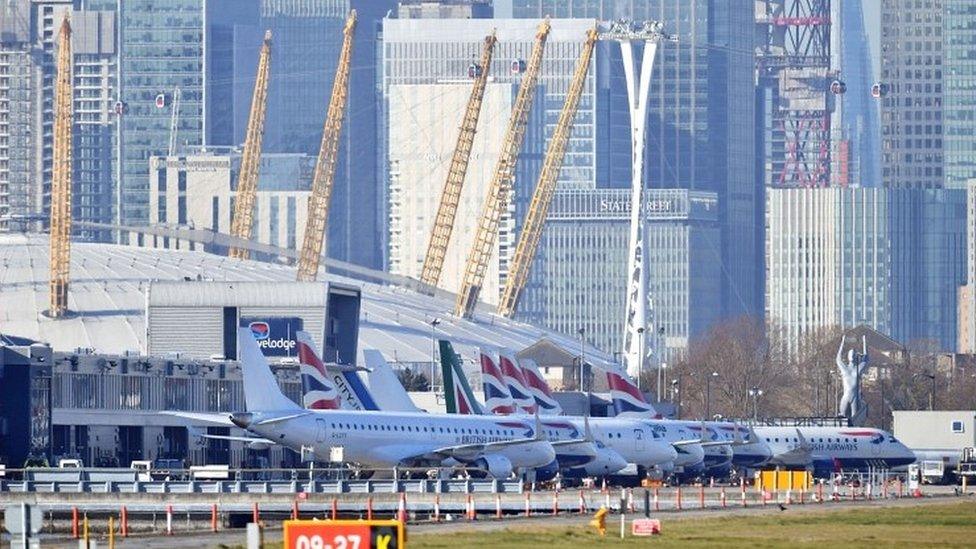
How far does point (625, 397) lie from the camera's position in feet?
647

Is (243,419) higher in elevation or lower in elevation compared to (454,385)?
lower

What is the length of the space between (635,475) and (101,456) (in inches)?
1118

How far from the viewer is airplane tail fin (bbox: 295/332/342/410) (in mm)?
161000

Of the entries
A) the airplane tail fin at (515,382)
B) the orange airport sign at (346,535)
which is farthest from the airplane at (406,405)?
the orange airport sign at (346,535)

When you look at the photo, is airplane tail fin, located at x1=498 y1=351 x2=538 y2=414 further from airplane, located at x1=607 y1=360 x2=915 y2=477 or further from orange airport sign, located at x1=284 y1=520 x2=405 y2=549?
orange airport sign, located at x1=284 y1=520 x2=405 y2=549

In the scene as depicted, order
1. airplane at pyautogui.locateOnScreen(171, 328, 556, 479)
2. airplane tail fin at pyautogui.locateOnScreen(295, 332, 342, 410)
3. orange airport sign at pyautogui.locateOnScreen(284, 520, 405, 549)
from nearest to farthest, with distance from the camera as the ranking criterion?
orange airport sign at pyautogui.locateOnScreen(284, 520, 405, 549), airplane at pyautogui.locateOnScreen(171, 328, 556, 479), airplane tail fin at pyautogui.locateOnScreen(295, 332, 342, 410)

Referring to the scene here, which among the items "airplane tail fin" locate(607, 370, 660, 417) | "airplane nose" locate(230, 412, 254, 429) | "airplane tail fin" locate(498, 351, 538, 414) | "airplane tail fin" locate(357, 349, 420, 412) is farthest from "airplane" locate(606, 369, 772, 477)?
"airplane nose" locate(230, 412, 254, 429)

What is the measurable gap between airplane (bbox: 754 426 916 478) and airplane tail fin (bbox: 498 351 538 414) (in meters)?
13.7

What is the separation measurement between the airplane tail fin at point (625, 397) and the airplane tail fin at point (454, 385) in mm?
15844

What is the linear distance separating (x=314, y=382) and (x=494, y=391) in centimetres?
2272

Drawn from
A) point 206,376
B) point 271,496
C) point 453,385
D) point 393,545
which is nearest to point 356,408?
point 453,385

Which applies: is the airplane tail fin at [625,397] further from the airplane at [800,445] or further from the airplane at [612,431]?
the airplane at [612,431]

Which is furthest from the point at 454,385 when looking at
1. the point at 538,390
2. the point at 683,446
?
the point at 683,446

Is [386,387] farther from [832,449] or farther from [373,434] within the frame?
[832,449]
